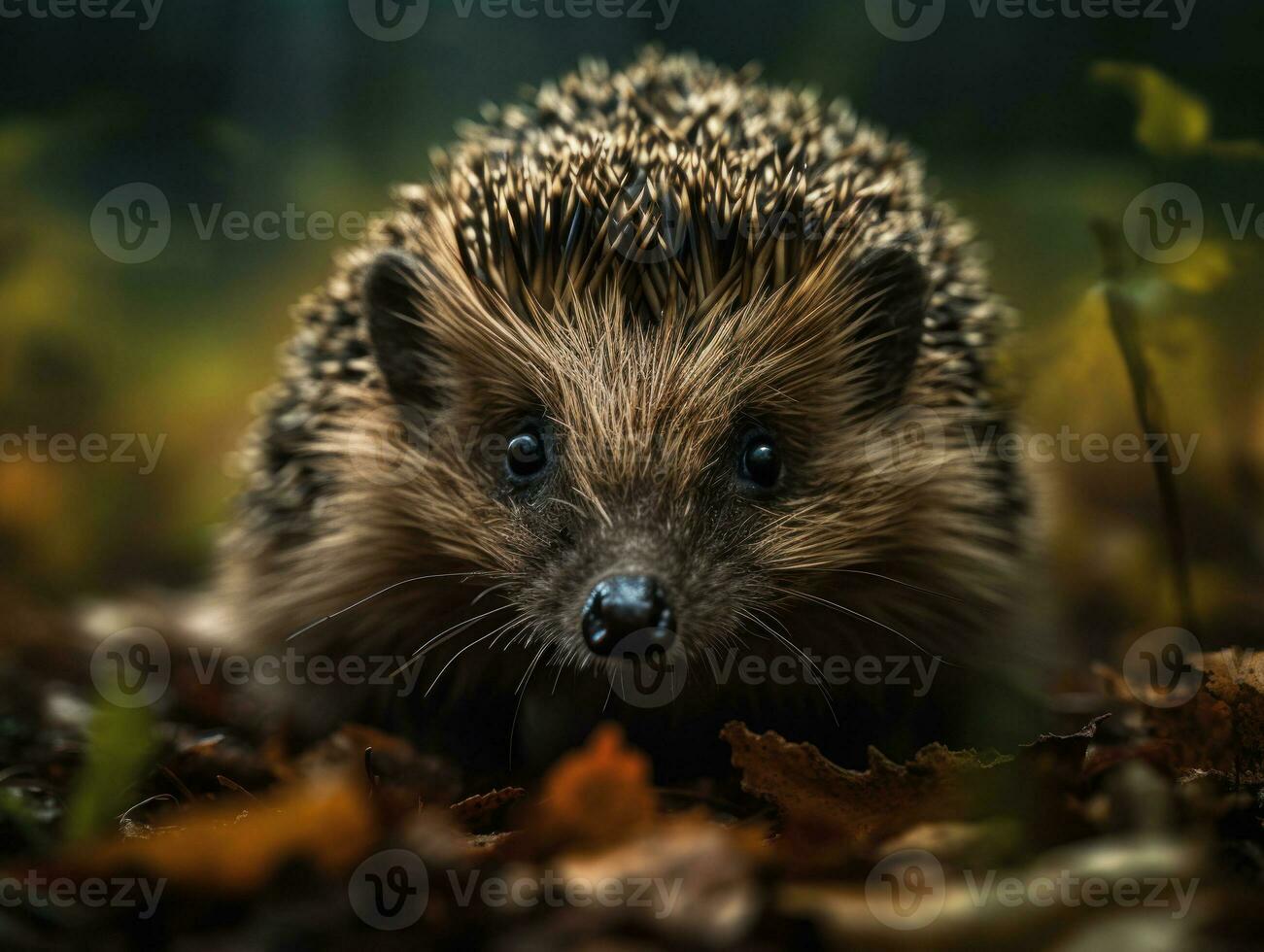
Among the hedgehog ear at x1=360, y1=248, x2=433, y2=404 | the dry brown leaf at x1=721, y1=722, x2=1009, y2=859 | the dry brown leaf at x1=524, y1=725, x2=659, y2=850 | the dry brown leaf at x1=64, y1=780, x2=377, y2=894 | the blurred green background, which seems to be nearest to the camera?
the dry brown leaf at x1=64, y1=780, x2=377, y2=894

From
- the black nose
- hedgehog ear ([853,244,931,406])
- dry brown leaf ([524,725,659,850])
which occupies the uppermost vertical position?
hedgehog ear ([853,244,931,406])

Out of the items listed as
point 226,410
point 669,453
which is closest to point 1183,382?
point 669,453

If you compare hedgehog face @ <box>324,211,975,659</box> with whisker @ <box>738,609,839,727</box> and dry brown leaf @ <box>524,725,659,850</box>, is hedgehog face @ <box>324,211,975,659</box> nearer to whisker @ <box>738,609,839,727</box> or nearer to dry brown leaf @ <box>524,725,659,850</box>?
whisker @ <box>738,609,839,727</box>

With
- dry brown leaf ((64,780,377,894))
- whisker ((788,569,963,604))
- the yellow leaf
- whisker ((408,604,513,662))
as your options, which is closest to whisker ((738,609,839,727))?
whisker ((788,569,963,604))

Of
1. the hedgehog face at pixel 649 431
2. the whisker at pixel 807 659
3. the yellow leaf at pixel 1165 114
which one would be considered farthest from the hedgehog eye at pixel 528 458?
the yellow leaf at pixel 1165 114

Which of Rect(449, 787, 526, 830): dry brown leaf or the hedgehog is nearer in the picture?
Rect(449, 787, 526, 830): dry brown leaf

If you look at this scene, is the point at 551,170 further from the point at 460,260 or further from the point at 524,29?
the point at 524,29

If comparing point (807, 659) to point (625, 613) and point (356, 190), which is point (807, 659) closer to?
point (625, 613)
